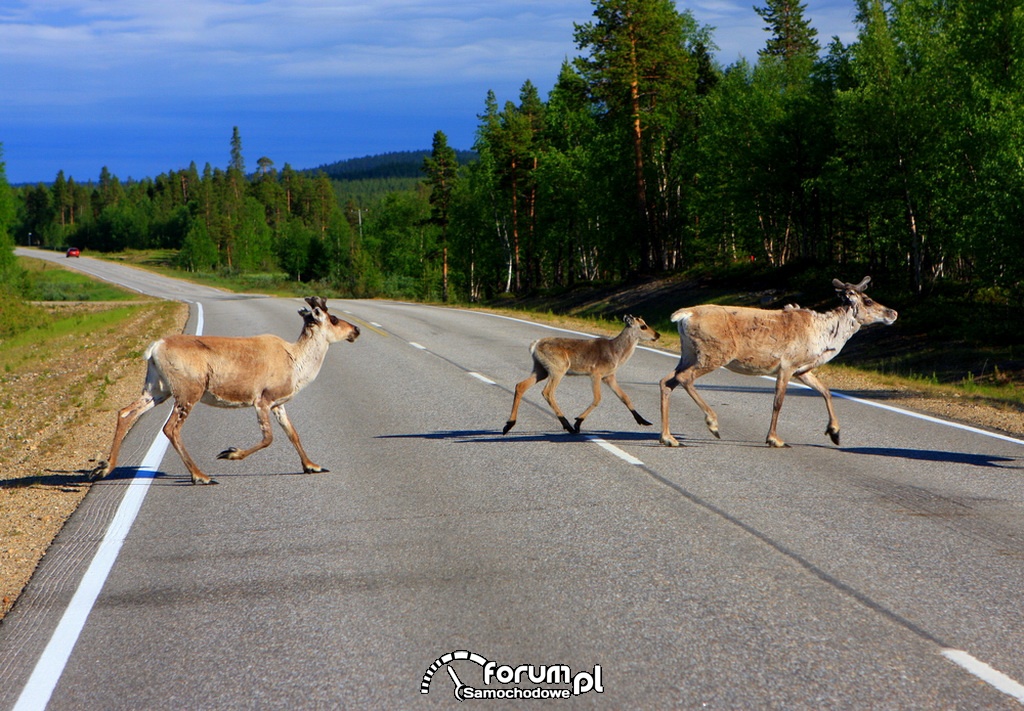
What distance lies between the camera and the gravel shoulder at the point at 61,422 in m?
7.83

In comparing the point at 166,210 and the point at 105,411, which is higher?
the point at 166,210

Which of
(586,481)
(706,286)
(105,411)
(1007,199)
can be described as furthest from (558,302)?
(586,481)

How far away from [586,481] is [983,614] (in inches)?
158

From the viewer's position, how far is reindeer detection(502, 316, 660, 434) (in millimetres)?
11172

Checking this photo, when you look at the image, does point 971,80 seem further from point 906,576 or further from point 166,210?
point 166,210

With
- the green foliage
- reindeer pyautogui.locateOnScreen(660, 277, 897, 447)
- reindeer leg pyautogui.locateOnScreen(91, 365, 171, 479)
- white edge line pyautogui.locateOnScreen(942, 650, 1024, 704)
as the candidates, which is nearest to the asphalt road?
white edge line pyautogui.locateOnScreen(942, 650, 1024, 704)

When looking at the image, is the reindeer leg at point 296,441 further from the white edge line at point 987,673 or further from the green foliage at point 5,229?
the green foliage at point 5,229

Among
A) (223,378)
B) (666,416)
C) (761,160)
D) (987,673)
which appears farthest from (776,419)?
(761,160)

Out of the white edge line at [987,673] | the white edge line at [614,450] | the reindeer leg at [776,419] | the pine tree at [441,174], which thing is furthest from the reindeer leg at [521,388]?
the pine tree at [441,174]

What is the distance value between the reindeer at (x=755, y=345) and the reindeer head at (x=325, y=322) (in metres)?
3.43

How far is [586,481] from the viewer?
29.1 feet

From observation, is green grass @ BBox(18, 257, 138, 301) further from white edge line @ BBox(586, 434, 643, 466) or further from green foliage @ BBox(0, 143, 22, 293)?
white edge line @ BBox(586, 434, 643, 466)

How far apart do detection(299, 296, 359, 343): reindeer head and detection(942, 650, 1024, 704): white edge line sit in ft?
20.5

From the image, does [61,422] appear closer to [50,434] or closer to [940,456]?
[50,434]
